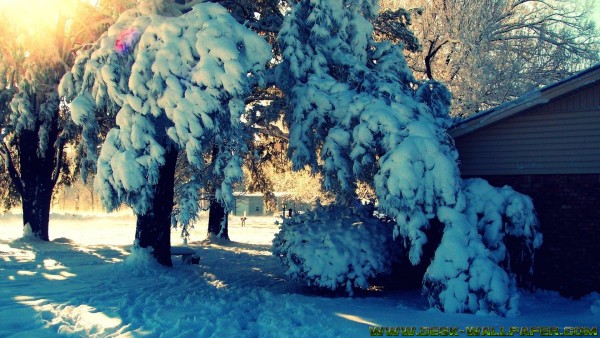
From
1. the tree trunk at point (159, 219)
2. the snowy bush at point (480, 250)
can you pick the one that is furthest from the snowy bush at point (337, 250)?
the tree trunk at point (159, 219)

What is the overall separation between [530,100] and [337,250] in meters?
5.00

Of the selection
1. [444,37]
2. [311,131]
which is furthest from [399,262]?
[444,37]

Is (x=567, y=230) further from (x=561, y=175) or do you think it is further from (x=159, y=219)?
(x=159, y=219)

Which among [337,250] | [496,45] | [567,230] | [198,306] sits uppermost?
[496,45]

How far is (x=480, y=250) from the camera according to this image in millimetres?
9180

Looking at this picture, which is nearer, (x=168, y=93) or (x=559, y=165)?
(x=168, y=93)

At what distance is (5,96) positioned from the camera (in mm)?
19359

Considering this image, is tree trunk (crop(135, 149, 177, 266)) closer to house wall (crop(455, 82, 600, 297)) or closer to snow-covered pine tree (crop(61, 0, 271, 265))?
snow-covered pine tree (crop(61, 0, 271, 265))

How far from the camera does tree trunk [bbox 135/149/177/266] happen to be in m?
13.2

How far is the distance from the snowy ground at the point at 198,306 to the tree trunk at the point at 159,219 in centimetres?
49

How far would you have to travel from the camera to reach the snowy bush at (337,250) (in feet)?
34.1

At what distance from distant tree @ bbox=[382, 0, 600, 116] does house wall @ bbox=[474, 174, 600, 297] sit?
10.7 m

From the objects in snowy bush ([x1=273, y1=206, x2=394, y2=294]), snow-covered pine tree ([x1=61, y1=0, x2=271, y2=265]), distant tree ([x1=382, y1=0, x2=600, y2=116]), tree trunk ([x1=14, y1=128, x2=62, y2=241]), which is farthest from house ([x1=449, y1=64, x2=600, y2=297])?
tree trunk ([x1=14, y1=128, x2=62, y2=241])

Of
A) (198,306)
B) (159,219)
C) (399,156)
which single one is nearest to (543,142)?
(399,156)
